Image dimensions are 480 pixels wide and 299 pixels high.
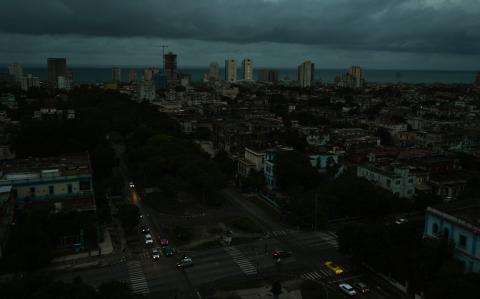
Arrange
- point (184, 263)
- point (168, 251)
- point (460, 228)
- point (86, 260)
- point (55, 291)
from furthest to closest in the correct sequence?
point (168, 251), point (86, 260), point (184, 263), point (460, 228), point (55, 291)

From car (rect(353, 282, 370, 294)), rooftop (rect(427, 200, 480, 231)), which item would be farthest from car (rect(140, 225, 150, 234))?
rooftop (rect(427, 200, 480, 231))

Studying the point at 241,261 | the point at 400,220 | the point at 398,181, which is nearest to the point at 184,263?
the point at 241,261

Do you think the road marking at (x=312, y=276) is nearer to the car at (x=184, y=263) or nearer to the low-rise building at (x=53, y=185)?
the car at (x=184, y=263)

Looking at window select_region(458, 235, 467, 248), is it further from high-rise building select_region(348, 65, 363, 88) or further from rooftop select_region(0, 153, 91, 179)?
high-rise building select_region(348, 65, 363, 88)

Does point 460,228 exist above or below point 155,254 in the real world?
above

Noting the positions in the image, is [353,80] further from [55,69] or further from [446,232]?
[446,232]

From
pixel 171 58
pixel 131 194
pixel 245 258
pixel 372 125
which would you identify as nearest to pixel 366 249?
pixel 245 258
